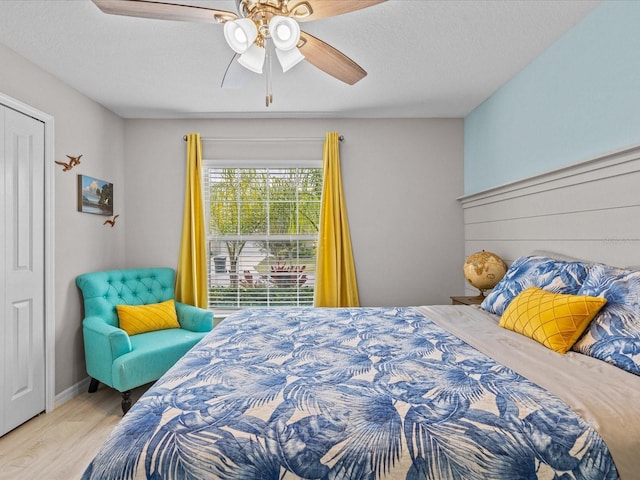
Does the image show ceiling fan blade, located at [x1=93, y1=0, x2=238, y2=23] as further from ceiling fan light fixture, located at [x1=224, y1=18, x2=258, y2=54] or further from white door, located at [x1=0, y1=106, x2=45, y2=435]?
white door, located at [x1=0, y1=106, x2=45, y2=435]

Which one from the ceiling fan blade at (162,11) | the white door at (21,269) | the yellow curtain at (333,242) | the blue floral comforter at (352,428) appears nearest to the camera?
the blue floral comforter at (352,428)

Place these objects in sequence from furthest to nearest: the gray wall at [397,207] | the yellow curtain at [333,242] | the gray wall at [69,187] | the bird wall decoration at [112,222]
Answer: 1. the gray wall at [397,207]
2. the yellow curtain at [333,242]
3. the bird wall decoration at [112,222]
4. the gray wall at [69,187]

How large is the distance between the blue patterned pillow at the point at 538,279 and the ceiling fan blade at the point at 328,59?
151 cm

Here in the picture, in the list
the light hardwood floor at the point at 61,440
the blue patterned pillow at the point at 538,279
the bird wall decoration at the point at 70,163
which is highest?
the bird wall decoration at the point at 70,163

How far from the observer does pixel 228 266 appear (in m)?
3.92

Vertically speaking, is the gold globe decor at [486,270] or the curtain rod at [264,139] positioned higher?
the curtain rod at [264,139]

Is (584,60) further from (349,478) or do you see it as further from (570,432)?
(349,478)

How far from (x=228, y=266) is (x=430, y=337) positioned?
256cm

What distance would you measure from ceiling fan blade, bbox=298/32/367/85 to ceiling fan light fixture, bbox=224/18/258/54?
0.26 metres

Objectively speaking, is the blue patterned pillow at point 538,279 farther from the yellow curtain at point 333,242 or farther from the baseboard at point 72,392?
the baseboard at point 72,392

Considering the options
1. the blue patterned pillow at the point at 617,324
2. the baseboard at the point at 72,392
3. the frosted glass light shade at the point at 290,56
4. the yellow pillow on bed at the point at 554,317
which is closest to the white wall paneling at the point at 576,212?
the blue patterned pillow at the point at 617,324

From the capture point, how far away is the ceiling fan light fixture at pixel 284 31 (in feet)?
5.03

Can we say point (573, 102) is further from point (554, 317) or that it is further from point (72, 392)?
point (72, 392)

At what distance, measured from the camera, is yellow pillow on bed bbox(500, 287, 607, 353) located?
1580 millimetres
